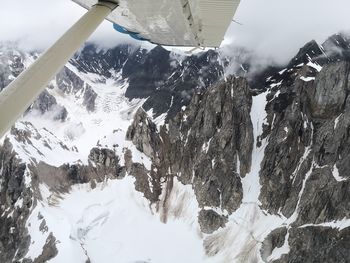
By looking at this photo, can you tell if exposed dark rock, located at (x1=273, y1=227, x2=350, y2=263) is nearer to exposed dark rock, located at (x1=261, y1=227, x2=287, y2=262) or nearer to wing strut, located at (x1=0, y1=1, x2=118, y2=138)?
exposed dark rock, located at (x1=261, y1=227, x2=287, y2=262)

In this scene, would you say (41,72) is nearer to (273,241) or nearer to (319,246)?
(319,246)

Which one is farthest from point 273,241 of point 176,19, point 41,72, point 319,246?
point 41,72

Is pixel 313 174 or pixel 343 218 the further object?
pixel 313 174

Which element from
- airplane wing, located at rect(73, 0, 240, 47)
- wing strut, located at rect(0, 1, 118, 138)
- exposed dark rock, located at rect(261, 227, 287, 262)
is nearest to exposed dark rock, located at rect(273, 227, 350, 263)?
exposed dark rock, located at rect(261, 227, 287, 262)

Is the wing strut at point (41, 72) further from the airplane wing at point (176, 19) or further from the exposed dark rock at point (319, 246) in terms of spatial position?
the exposed dark rock at point (319, 246)

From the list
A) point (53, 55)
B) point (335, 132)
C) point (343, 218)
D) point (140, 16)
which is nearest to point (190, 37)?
point (140, 16)

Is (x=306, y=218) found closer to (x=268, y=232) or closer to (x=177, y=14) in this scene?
(x=268, y=232)
